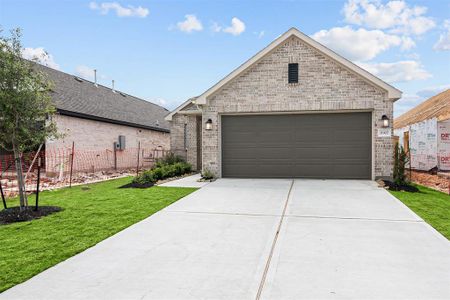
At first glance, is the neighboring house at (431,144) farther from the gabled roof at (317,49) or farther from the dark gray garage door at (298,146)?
the gabled roof at (317,49)

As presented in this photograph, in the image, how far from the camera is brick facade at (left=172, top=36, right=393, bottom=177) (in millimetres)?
11547

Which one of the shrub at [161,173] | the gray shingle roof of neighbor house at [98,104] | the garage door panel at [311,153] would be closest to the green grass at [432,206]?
the garage door panel at [311,153]

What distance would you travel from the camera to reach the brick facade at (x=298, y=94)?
37.9 ft

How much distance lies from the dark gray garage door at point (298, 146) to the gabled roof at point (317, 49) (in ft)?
3.91

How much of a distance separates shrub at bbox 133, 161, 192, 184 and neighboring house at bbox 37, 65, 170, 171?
483cm

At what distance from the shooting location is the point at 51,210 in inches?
285

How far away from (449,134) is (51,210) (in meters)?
17.6

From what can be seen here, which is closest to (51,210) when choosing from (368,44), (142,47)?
(142,47)

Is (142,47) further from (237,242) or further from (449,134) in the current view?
(449,134)

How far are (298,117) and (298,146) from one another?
47.0 inches

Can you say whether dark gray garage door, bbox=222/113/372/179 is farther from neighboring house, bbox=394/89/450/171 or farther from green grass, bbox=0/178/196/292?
green grass, bbox=0/178/196/292

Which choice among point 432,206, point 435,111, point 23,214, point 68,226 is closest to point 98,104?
point 23,214

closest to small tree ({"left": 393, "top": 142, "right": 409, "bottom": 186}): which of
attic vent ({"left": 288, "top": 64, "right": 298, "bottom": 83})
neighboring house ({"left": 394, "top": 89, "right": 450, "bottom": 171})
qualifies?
neighboring house ({"left": 394, "top": 89, "right": 450, "bottom": 171})

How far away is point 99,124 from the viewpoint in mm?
17797
